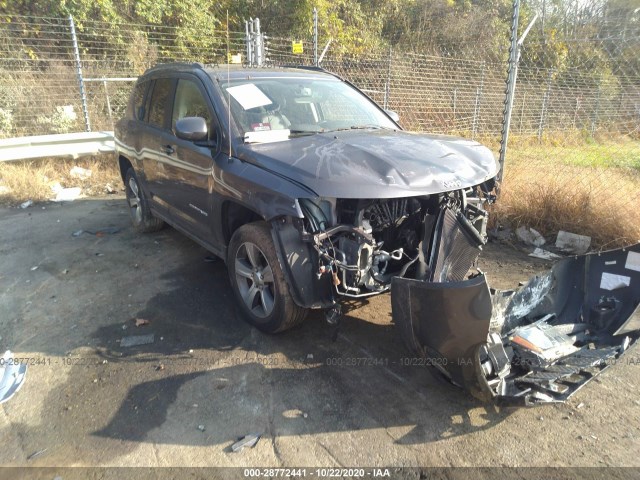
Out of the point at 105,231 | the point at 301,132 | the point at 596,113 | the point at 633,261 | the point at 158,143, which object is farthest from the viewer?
the point at 596,113


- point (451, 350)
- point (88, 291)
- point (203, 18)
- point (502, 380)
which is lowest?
point (88, 291)

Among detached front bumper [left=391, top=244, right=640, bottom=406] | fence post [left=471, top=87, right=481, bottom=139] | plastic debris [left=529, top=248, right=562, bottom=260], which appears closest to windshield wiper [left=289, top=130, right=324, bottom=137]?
detached front bumper [left=391, top=244, right=640, bottom=406]

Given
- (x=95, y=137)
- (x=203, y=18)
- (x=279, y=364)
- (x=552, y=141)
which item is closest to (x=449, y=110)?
(x=552, y=141)

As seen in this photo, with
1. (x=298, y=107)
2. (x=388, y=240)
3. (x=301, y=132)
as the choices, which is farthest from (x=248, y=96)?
(x=388, y=240)

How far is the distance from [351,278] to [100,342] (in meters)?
2.08

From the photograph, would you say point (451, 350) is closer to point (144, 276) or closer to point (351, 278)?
point (351, 278)

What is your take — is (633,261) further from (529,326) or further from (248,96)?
(248,96)

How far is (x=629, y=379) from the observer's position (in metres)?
3.16

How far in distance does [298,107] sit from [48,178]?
6.61 m

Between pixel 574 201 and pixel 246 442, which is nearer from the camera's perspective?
pixel 246 442

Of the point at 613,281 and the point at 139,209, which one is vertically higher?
the point at 613,281

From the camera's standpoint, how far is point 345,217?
3123mm

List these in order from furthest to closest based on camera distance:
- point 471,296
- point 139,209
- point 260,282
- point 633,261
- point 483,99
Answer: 1. point 483,99
2. point 139,209
3. point 260,282
4. point 633,261
5. point 471,296

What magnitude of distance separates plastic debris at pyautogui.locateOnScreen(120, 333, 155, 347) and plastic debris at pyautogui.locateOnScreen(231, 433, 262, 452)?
4.46ft
